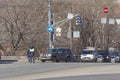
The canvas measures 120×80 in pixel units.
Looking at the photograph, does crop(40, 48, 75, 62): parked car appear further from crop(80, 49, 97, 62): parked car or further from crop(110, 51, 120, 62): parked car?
crop(110, 51, 120, 62): parked car

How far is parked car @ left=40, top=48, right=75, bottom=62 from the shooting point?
4731 cm

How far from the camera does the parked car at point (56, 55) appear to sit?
4731cm

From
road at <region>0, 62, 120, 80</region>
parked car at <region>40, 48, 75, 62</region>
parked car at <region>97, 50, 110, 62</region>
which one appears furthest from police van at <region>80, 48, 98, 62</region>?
road at <region>0, 62, 120, 80</region>

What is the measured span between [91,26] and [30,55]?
3114cm

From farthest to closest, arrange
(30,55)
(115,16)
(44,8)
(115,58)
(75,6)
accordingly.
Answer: (115,16) → (75,6) → (44,8) → (115,58) → (30,55)

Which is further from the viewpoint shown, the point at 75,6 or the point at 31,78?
the point at 75,6

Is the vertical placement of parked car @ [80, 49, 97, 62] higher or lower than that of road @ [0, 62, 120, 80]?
higher

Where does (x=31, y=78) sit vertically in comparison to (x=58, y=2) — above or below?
below

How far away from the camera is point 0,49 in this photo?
212ft

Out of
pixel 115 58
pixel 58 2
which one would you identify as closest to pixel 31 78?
pixel 115 58

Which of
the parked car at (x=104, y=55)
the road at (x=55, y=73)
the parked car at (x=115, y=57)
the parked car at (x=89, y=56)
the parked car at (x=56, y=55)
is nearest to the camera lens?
the road at (x=55, y=73)

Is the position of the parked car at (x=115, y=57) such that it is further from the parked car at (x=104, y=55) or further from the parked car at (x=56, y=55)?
the parked car at (x=56, y=55)

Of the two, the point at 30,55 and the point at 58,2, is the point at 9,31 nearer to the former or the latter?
the point at 58,2

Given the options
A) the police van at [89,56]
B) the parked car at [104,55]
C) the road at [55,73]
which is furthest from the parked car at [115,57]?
the road at [55,73]
